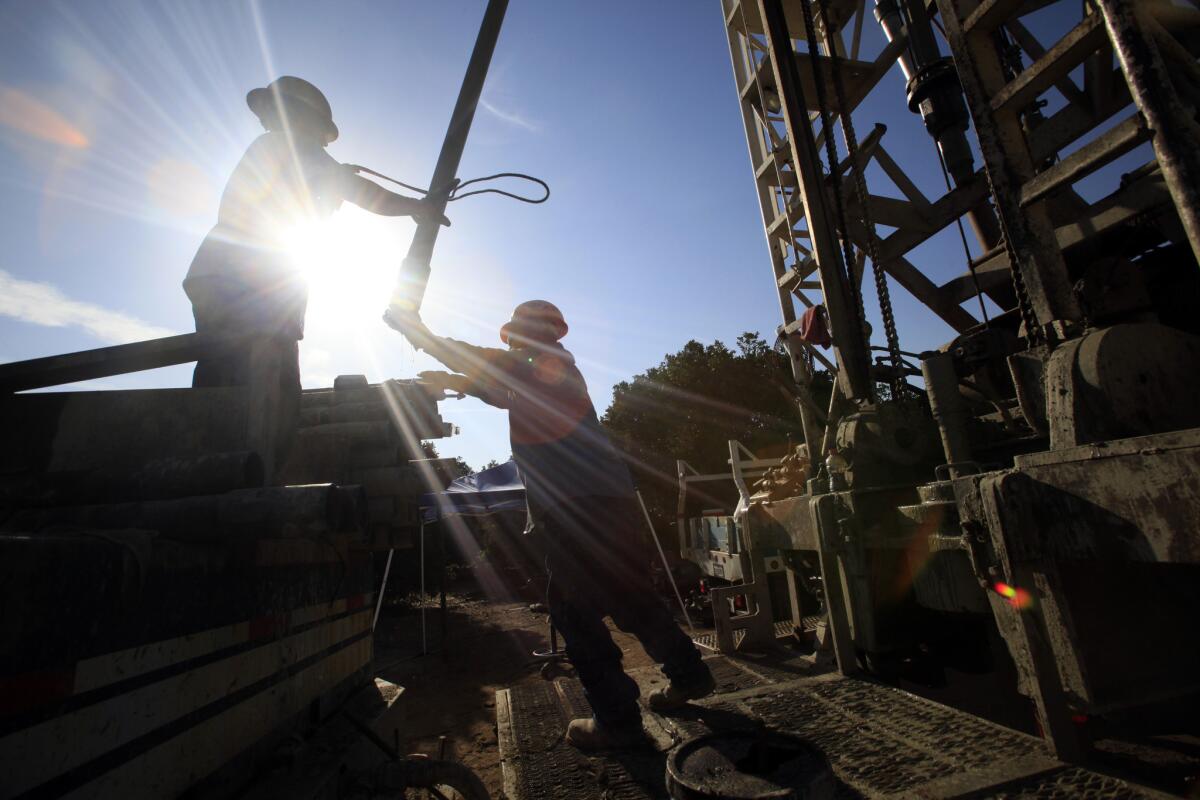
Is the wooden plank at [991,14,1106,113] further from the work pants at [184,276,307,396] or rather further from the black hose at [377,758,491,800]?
the black hose at [377,758,491,800]

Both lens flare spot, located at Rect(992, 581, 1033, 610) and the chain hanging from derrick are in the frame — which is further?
the chain hanging from derrick

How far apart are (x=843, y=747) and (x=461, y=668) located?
7014mm

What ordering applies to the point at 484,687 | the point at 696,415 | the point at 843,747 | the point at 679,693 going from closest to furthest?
the point at 843,747, the point at 679,693, the point at 484,687, the point at 696,415

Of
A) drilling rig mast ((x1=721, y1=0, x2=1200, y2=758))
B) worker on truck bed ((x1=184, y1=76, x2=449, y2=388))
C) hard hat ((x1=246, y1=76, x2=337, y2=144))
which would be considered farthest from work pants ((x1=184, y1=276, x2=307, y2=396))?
drilling rig mast ((x1=721, y1=0, x2=1200, y2=758))

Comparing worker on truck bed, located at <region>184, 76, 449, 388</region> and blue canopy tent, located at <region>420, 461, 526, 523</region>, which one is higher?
worker on truck bed, located at <region>184, 76, 449, 388</region>

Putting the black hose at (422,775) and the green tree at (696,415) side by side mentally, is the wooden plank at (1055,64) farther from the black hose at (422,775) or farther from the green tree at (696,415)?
the green tree at (696,415)

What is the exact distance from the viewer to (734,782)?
62.4 inches

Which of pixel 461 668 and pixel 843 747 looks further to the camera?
pixel 461 668

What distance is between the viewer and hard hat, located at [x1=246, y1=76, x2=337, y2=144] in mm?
3004

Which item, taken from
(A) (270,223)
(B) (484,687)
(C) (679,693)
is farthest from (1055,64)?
(B) (484,687)

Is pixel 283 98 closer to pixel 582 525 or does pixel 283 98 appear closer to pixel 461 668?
pixel 582 525

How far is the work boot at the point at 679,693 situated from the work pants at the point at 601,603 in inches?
0.8

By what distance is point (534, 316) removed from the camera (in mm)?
3338

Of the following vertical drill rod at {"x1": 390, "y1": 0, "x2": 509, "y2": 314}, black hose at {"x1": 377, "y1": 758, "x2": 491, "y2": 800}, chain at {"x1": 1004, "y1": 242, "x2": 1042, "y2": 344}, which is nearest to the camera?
black hose at {"x1": 377, "y1": 758, "x2": 491, "y2": 800}
